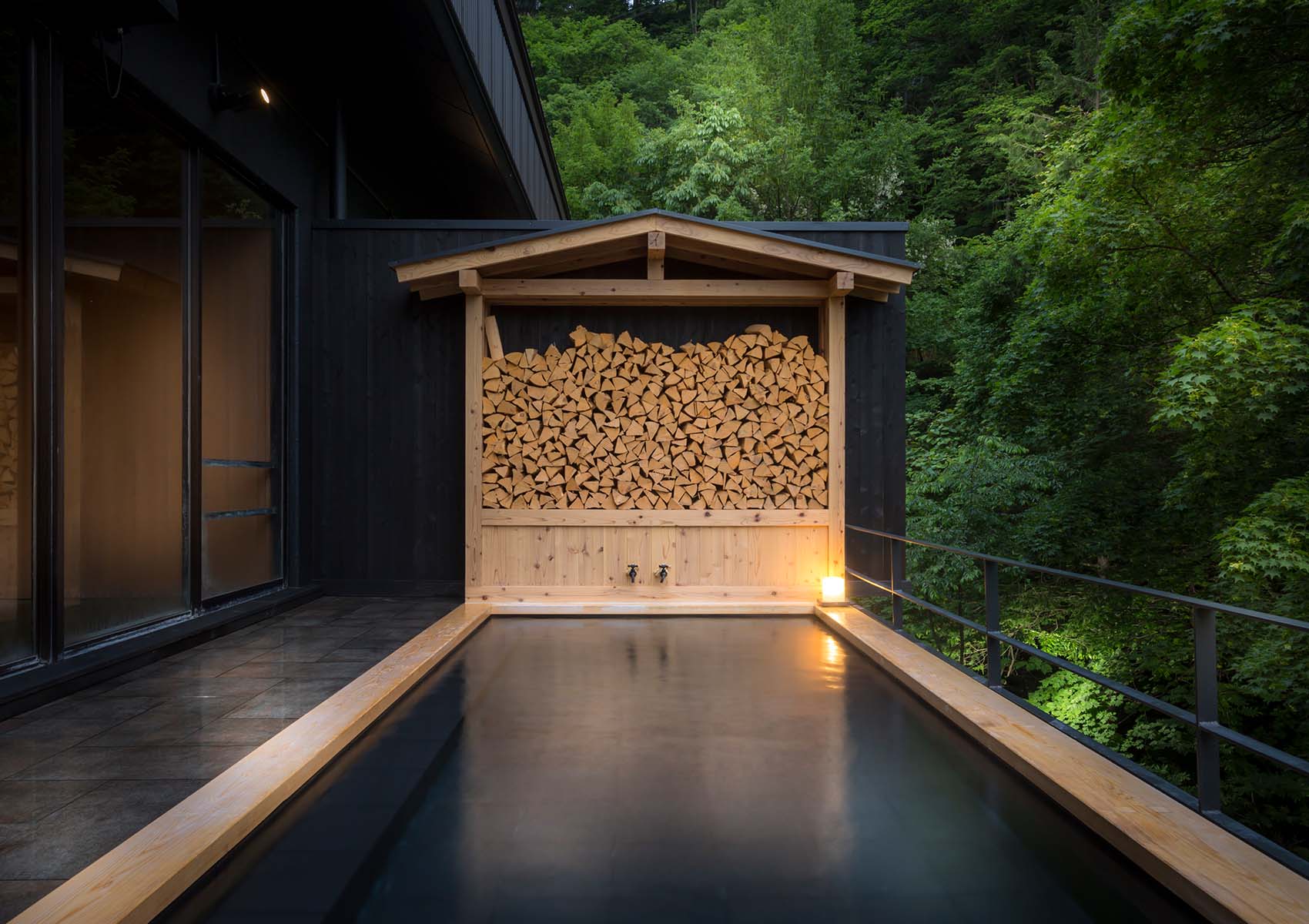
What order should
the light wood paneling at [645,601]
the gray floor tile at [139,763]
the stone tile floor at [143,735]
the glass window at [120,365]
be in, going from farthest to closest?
the light wood paneling at [645,601], the glass window at [120,365], the gray floor tile at [139,763], the stone tile floor at [143,735]

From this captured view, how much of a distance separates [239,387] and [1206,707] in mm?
4980

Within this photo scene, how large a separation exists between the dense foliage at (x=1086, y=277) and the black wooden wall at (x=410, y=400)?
2940 mm

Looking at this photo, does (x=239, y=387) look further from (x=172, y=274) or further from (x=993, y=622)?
(x=993, y=622)

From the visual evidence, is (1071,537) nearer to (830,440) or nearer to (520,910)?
(830,440)

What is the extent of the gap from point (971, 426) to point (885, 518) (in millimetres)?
7298

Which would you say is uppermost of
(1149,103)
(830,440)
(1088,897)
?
(1149,103)

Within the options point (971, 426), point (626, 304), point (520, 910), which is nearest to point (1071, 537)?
point (971, 426)

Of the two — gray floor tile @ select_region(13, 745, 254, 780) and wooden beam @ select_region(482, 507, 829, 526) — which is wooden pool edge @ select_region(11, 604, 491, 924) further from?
wooden beam @ select_region(482, 507, 829, 526)

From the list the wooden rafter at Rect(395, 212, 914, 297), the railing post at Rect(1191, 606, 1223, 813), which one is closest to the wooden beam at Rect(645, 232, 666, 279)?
the wooden rafter at Rect(395, 212, 914, 297)

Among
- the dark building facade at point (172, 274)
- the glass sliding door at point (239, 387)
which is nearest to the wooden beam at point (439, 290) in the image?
the dark building facade at point (172, 274)

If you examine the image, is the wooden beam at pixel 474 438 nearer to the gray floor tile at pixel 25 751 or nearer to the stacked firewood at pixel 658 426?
the stacked firewood at pixel 658 426

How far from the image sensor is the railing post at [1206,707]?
212cm

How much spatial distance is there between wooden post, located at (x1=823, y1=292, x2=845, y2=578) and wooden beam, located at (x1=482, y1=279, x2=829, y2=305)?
0.71ft

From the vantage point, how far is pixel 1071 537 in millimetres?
9891
